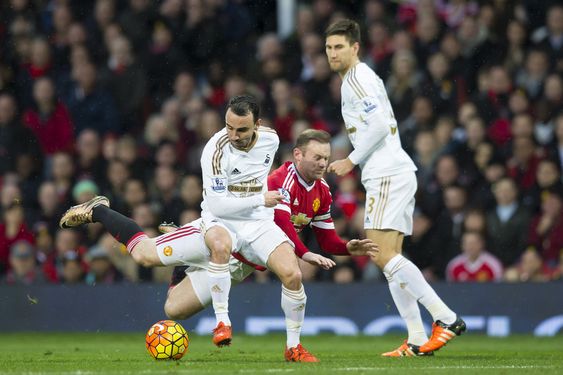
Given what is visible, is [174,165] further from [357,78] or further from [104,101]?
[357,78]

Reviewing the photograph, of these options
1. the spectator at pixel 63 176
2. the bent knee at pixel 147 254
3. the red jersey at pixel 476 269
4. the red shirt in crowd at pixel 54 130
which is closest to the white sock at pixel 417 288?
the bent knee at pixel 147 254

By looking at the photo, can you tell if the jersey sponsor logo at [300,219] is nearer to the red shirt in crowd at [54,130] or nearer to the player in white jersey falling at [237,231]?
the player in white jersey falling at [237,231]

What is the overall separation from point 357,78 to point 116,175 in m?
6.06

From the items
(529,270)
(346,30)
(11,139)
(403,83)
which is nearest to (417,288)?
(346,30)

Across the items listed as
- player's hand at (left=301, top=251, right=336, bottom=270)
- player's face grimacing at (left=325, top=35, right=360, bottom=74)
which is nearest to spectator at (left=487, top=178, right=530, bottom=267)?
player's face grimacing at (left=325, top=35, right=360, bottom=74)

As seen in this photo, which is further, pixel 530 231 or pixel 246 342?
pixel 530 231

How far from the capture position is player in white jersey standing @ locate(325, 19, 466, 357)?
365 inches

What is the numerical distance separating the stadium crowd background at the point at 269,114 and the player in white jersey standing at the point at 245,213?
163 inches

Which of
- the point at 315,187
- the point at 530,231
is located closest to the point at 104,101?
the point at 530,231

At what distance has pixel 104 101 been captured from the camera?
16047mm

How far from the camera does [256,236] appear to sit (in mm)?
9070

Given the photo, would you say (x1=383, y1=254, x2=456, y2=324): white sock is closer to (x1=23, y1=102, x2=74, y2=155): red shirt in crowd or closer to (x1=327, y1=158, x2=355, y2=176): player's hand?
(x1=327, y1=158, x2=355, y2=176): player's hand

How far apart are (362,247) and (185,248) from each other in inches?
56.4

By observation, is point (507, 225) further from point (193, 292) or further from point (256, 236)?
point (256, 236)
